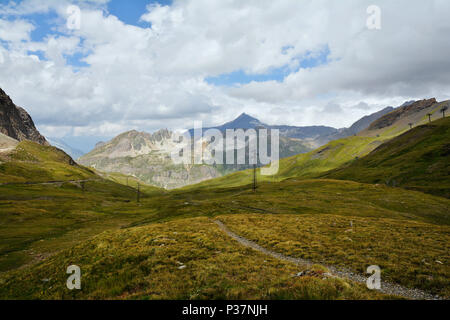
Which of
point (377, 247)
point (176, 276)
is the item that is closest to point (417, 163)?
point (377, 247)

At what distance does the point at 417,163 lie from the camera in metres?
138

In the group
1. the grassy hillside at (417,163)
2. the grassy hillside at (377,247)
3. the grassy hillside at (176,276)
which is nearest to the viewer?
the grassy hillside at (176,276)

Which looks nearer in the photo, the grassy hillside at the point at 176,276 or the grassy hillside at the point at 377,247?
the grassy hillside at the point at 176,276

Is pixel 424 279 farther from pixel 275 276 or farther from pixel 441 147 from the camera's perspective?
pixel 441 147

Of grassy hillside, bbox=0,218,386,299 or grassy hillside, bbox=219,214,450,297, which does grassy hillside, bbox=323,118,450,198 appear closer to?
grassy hillside, bbox=219,214,450,297

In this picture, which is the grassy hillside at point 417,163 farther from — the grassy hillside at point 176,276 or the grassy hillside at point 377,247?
the grassy hillside at point 176,276

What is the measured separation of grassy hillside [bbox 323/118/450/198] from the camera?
114312mm

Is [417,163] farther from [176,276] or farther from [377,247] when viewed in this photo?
[176,276]

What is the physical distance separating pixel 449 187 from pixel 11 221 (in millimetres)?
163519

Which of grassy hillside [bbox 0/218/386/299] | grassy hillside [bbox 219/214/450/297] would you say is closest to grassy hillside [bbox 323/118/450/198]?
grassy hillside [bbox 219/214/450/297]

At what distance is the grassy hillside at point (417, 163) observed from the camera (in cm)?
11431

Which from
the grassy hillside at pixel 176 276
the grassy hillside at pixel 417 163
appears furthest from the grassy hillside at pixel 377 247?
the grassy hillside at pixel 417 163
